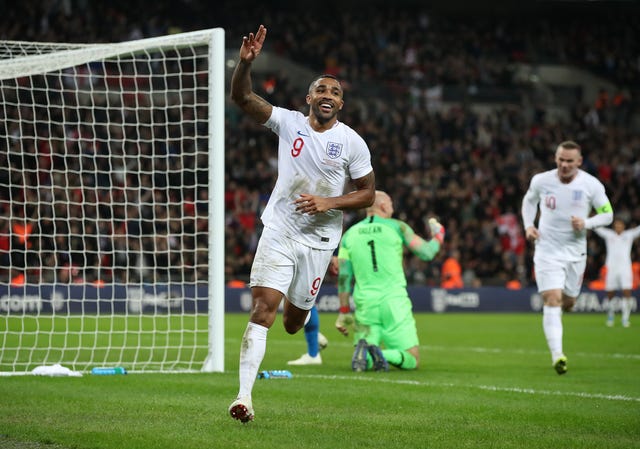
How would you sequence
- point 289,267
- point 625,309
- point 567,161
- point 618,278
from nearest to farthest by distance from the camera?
point 289,267
point 567,161
point 625,309
point 618,278

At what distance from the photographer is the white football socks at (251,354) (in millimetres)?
7172

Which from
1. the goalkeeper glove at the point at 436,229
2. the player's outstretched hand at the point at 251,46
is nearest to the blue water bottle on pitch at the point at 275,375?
the goalkeeper glove at the point at 436,229

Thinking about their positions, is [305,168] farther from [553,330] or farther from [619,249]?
[619,249]

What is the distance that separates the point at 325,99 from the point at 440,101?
30.9m

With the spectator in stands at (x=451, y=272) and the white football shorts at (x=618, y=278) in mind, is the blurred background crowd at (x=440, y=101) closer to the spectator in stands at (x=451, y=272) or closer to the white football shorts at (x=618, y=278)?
the spectator in stands at (x=451, y=272)

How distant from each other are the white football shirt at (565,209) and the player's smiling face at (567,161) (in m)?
0.11

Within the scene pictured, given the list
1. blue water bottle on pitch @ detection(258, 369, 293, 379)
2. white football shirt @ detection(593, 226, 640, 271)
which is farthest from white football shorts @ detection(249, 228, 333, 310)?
white football shirt @ detection(593, 226, 640, 271)

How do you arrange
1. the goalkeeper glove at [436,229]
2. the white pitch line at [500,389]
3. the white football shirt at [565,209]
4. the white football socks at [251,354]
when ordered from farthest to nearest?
1. the white football shirt at [565,209]
2. the goalkeeper glove at [436,229]
3. the white pitch line at [500,389]
4. the white football socks at [251,354]

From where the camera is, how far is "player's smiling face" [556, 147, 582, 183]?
1231 centimetres

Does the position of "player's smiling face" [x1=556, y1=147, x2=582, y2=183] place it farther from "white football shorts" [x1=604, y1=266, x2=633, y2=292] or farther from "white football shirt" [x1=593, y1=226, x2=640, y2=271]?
"white football shirt" [x1=593, y1=226, x2=640, y2=271]

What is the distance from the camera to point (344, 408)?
8.38 meters

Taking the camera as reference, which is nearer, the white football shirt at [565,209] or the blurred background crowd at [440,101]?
the white football shirt at [565,209]

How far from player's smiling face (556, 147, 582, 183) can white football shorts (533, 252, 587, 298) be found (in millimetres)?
1047

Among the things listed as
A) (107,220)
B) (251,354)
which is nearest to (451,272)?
(107,220)
